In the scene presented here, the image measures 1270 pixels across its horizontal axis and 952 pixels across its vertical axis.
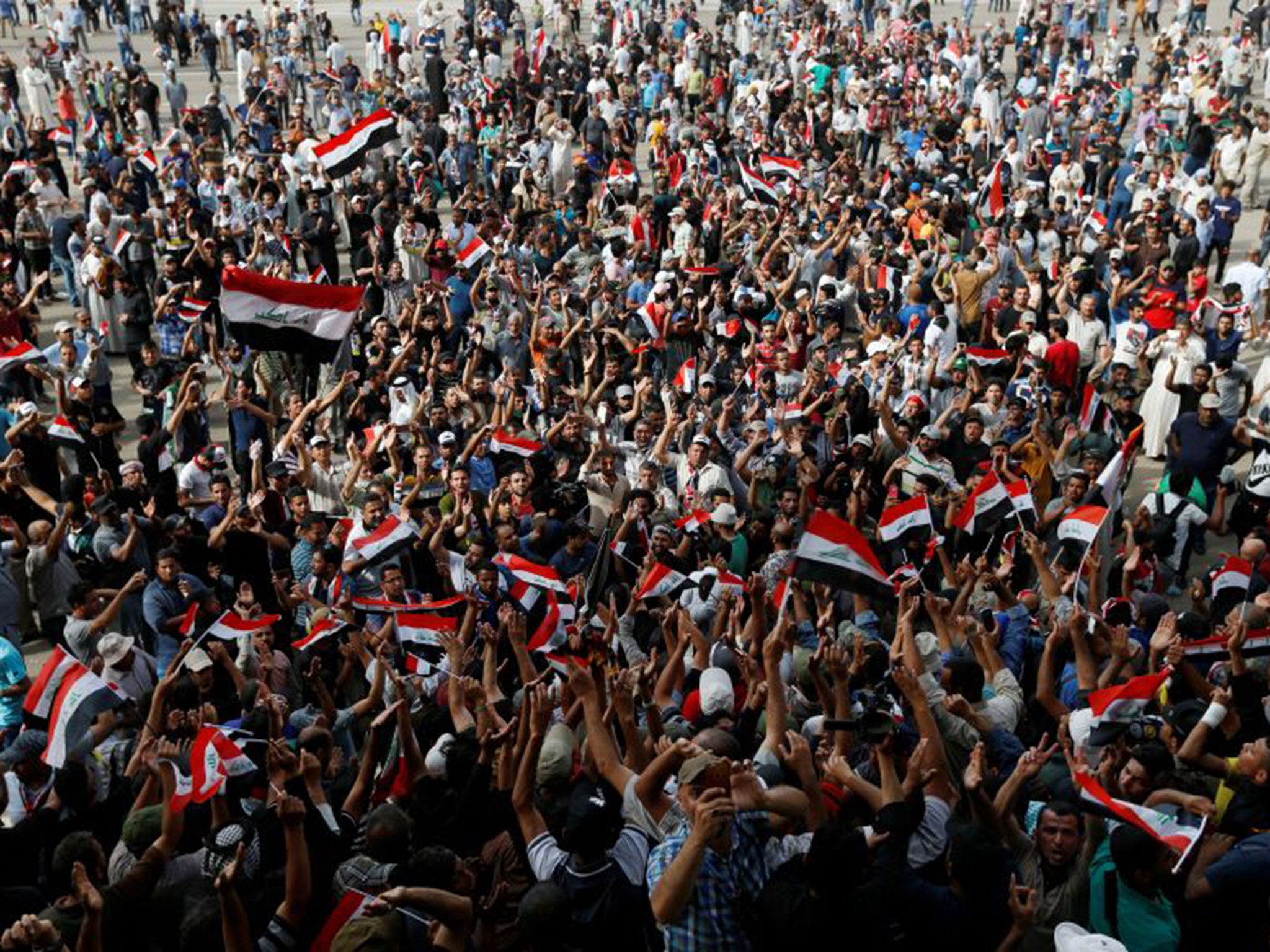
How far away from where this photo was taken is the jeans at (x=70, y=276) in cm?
1733

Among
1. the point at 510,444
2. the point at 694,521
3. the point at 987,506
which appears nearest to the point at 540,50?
the point at 510,444

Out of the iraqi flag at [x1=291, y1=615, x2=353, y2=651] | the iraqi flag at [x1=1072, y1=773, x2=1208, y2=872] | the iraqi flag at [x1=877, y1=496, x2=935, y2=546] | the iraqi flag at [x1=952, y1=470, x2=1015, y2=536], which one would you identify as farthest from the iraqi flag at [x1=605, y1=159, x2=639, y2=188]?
the iraqi flag at [x1=1072, y1=773, x2=1208, y2=872]

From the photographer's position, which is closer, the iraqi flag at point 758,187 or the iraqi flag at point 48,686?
the iraqi flag at point 48,686

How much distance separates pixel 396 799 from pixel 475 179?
16.4m

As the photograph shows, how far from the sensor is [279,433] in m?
13.3

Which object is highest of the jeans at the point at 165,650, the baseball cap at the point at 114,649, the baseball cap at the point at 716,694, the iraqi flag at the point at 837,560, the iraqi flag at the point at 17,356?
the baseball cap at the point at 716,694

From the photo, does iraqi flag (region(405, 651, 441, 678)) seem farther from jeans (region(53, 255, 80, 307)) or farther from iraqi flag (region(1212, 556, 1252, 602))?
jeans (region(53, 255, 80, 307))

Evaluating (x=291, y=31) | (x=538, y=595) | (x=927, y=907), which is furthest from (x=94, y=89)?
(x=927, y=907)

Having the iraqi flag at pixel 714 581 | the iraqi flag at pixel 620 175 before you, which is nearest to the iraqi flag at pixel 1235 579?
the iraqi flag at pixel 714 581

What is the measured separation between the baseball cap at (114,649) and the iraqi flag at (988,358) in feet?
24.9

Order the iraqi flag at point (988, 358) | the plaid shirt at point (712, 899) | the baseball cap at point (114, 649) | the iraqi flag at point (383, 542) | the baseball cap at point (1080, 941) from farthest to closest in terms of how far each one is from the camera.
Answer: the iraqi flag at point (988, 358)
the iraqi flag at point (383, 542)
the baseball cap at point (114, 649)
the plaid shirt at point (712, 899)
the baseball cap at point (1080, 941)

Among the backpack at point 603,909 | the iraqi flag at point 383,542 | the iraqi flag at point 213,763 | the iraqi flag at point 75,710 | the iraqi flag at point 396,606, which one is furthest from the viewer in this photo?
the iraqi flag at point 383,542

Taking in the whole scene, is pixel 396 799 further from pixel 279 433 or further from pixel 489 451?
pixel 279 433

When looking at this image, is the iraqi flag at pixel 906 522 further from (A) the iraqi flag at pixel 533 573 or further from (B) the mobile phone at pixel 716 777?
(B) the mobile phone at pixel 716 777
